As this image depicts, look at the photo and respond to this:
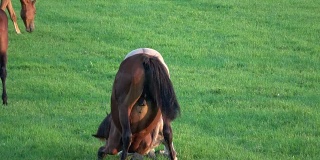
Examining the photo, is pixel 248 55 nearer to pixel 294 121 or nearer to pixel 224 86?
pixel 224 86

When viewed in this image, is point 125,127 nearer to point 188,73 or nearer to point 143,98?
point 143,98

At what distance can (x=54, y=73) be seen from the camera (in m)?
14.0

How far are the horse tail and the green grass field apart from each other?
153 centimetres

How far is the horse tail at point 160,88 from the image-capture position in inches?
288

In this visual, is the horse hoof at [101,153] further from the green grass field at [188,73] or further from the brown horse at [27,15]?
the brown horse at [27,15]

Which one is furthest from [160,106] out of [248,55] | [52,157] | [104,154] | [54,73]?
[248,55]

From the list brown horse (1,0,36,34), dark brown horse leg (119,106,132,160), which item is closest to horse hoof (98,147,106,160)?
dark brown horse leg (119,106,132,160)

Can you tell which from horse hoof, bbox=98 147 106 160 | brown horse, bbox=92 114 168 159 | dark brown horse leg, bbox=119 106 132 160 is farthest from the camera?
horse hoof, bbox=98 147 106 160

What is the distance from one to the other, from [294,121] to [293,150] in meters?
1.51

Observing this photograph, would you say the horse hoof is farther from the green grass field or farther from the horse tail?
the horse tail

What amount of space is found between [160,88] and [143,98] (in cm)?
28

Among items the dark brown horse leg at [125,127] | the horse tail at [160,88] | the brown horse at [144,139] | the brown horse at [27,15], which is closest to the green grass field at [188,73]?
the brown horse at [27,15]

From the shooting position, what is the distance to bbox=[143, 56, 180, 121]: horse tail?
731 centimetres

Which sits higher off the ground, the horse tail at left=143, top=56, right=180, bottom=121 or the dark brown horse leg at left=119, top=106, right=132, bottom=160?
the horse tail at left=143, top=56, right=180, bottom=121
